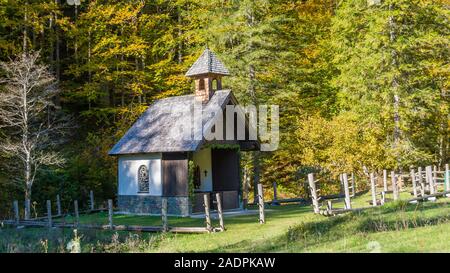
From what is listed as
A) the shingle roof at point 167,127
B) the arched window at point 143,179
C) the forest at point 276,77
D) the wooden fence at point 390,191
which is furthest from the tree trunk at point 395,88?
the arched window at point 143,179

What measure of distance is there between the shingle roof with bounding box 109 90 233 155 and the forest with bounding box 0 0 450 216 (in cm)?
393

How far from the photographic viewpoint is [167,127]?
27625 millimetres

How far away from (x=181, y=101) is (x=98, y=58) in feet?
40.0

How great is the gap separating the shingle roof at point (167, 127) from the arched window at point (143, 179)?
1.08 meters

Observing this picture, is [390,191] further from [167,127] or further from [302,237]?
[302,237]

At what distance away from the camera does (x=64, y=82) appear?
126 ft

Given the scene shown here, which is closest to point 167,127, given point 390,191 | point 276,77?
point 276,77

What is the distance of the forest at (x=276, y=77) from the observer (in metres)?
31.6

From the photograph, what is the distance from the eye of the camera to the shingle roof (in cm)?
2584

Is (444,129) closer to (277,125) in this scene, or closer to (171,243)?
(277,125)

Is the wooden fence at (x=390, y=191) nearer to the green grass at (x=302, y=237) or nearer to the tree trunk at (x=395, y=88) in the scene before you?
the green grass at (x=302, y=237)

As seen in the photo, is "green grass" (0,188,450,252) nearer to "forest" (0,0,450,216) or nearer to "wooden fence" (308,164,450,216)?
"wooden fence" (308,164,450,216)

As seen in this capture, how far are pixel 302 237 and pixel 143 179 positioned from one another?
47.9ft
